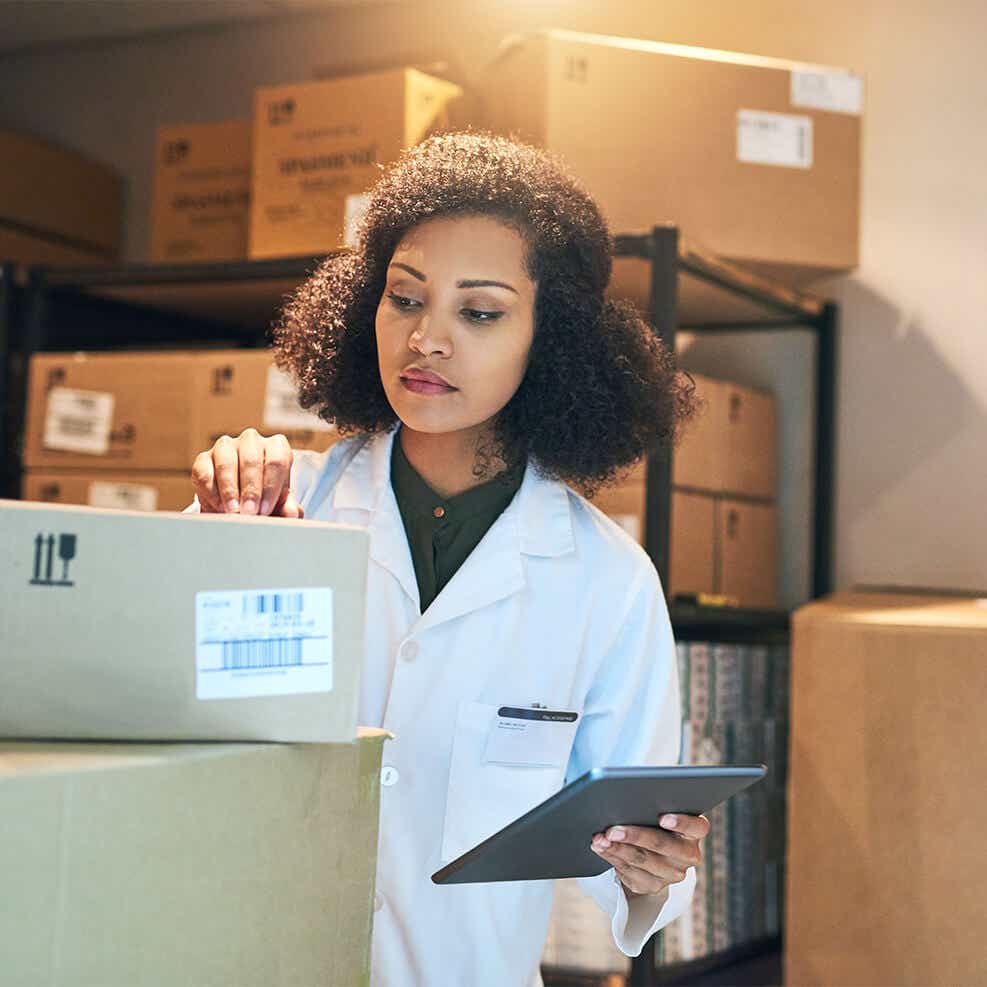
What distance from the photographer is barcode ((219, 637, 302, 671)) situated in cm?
76

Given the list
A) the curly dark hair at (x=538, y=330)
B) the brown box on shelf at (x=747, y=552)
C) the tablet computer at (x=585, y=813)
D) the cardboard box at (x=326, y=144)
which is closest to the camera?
the tablet computer at (x=585, y=813)

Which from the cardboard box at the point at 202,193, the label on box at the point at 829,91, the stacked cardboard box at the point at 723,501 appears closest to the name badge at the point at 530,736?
the stacked cardboard box at the point at 723,501

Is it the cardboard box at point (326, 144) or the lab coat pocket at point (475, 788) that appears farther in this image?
the cardboard box at point (326, 144)

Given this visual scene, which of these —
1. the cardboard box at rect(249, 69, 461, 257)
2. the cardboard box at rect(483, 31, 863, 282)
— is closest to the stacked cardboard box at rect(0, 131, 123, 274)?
the cardboard box at rect(249, 69, 461, 257)

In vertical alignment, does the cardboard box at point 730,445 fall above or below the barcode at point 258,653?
above

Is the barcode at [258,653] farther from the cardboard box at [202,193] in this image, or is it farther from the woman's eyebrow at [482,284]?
the cardboard box at [202,193]

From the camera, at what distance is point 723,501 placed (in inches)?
97.5

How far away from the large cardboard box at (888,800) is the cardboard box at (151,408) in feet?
3.10

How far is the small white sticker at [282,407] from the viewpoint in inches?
90.9

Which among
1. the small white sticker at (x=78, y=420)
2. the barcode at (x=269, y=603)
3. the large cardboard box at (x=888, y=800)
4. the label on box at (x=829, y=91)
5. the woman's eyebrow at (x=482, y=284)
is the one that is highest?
the label on box at (x=829, y=91)

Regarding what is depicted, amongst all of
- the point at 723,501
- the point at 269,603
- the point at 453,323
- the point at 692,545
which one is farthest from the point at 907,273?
the point at 269,603

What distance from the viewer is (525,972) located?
53.7 inches

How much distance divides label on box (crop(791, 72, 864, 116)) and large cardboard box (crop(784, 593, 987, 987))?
2.91 feet

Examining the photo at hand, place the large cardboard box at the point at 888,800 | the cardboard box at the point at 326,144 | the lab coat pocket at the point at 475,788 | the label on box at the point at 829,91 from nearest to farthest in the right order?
the lab coat pocket at the point at 475,788
the large cardboard box at the point at 888,800
the label on box at the point at 829,91
the cardboard box at the point at 326,144
